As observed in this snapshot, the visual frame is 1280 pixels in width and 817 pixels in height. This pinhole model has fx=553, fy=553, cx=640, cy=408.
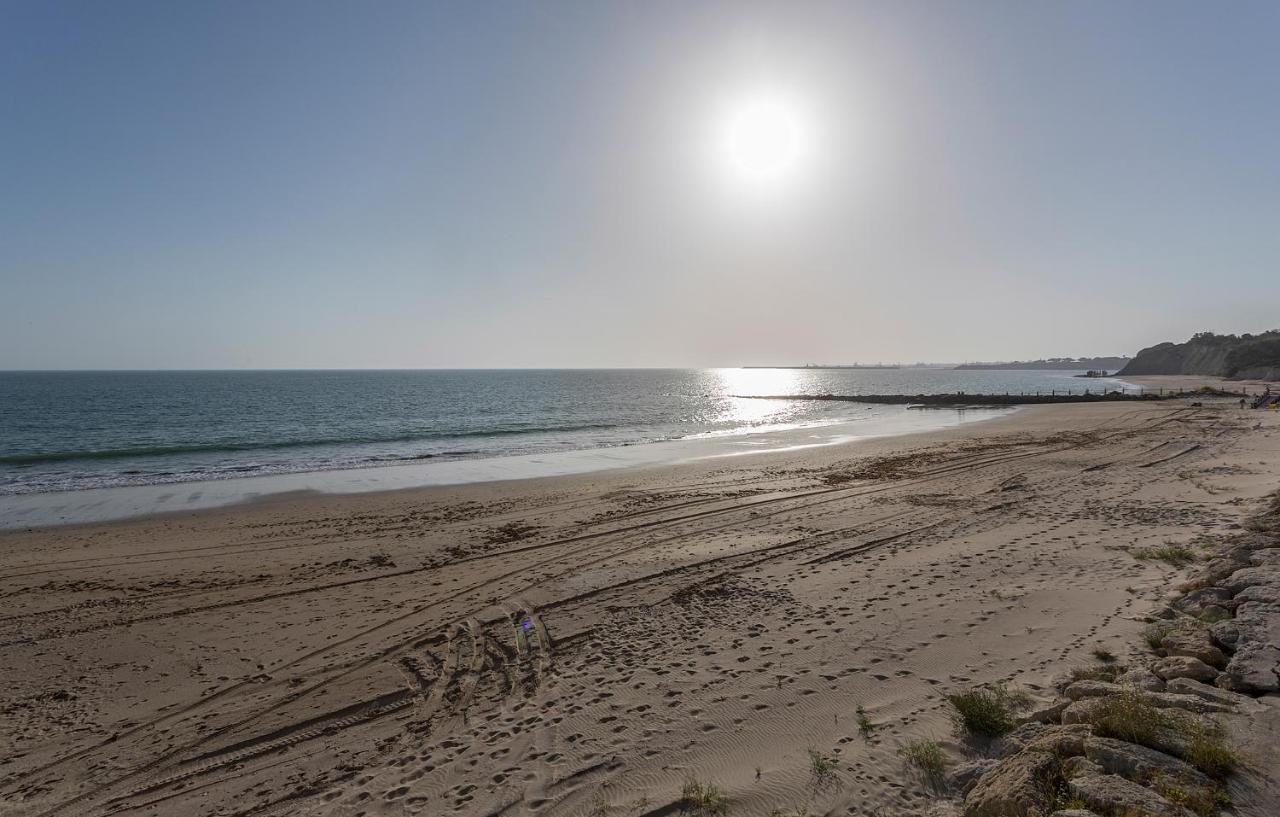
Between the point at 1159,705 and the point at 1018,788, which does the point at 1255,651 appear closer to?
the point at 1159,705

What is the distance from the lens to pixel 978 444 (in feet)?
88.0

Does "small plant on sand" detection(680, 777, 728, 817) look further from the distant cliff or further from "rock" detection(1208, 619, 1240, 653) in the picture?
the distant cliff

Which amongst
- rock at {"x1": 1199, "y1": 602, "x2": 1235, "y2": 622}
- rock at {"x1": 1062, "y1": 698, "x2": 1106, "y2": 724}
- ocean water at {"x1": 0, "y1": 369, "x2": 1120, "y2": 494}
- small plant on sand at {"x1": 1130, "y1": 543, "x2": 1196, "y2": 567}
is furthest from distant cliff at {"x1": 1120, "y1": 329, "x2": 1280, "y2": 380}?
rock at {"x1": 1062, "y1": 698, "x2": 1106, "y2": 724}

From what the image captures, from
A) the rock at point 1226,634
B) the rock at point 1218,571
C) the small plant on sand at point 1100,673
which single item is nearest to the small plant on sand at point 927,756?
the small plant on sand at point 1100,673

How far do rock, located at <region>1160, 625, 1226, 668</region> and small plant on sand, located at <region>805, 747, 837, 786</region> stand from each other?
3747 mm

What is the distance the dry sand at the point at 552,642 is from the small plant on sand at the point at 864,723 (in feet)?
0.17

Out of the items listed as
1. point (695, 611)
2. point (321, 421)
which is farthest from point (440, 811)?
point (321, 421)

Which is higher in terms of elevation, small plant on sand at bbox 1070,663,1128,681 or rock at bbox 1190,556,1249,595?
rock at bbox 1190,556,1249,595

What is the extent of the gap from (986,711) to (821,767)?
159 cm

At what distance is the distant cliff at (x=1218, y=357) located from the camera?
254 feet

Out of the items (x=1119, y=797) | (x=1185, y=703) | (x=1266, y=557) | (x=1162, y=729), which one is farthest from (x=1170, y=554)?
(x=1119, y=797)

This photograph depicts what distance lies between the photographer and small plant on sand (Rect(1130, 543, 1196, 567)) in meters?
8.73

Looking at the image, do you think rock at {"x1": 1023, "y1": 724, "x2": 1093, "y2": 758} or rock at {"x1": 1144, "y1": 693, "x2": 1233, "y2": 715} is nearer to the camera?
rock at {"x1": 1023, "y1": 724, "x2": 1093, "y2": 758}

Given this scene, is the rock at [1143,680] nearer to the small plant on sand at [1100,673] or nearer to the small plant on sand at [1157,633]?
the small plant on sand at [1100,673]
